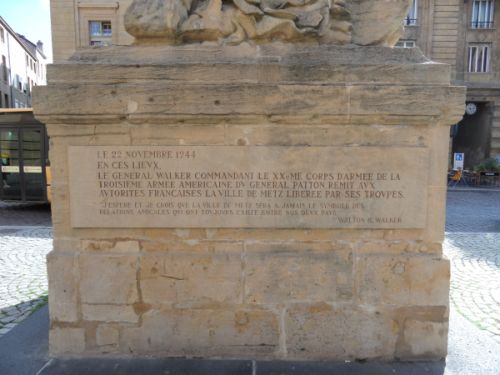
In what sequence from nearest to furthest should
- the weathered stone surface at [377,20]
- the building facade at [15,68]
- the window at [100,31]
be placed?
the weathered stone surface at [377,20] < the window at [100,31] < the building facade at [15,68]

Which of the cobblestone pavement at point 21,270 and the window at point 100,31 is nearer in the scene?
the cobblestone pavement at point 21,270

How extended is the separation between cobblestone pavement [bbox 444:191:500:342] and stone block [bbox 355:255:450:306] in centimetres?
89

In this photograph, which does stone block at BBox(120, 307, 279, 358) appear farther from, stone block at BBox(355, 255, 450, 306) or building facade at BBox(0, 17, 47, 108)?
building facade at BBox(0, 17, 47, 108)

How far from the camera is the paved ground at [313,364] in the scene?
2.48 m

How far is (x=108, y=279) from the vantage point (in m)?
2.59

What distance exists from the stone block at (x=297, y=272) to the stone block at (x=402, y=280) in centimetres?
11

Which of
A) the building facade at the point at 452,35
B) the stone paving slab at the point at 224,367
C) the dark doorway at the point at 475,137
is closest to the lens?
the stone paving slab at the point at 224,367

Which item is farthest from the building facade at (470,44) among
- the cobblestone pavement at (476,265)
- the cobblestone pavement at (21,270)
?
the cobblestone pavement at (21,270)

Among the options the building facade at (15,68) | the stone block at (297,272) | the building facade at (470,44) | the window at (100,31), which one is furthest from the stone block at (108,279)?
the building facade at (15,68)

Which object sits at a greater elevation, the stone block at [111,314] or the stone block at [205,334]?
the stone block at [111,314]

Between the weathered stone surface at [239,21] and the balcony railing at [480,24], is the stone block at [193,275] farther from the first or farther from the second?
the balcony railing at [480,24]

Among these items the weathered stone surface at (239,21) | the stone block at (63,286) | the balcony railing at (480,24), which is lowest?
the stone block at (63,286)

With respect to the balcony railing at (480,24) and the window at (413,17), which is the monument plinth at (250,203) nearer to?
the window at (413,17)

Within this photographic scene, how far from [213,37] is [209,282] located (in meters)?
1.71
